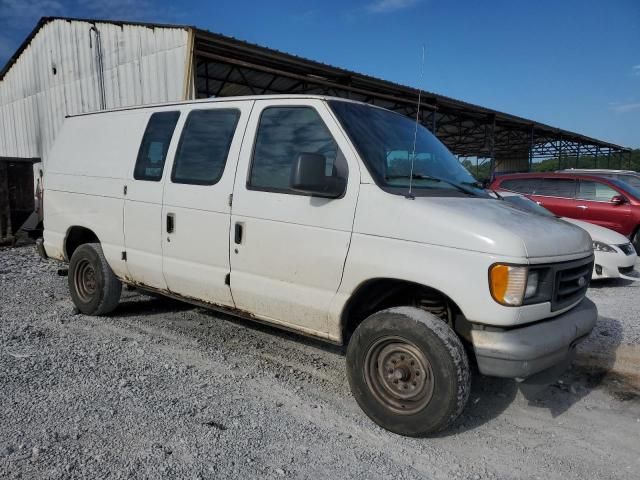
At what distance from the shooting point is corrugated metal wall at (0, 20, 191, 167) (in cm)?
1049

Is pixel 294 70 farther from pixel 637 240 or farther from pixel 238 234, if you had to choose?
pixel 238 234

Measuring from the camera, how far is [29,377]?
3574 millimetres

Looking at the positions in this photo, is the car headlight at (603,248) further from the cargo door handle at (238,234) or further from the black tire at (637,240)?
the cargo door handle at (238,234)

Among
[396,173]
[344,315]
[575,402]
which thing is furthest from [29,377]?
[575,402]

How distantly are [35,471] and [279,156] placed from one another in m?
2.40

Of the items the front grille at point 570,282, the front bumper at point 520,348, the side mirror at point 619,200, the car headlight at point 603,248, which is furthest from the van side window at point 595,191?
the front bumper at point 520,348

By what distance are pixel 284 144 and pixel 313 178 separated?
666 mm

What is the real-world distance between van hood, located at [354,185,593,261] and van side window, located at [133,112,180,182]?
83.1 inches

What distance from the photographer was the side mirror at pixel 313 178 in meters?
3.03

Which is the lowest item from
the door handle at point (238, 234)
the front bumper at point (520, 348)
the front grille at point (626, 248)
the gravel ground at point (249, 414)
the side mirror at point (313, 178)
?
the gravel ground at point (249, 414)

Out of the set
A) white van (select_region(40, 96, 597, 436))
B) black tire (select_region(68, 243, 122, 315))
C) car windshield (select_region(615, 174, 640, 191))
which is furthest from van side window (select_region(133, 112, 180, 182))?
car windshield (select_region(615, 174, 640, 191))

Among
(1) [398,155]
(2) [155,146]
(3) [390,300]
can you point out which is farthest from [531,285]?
(2) [155,146]

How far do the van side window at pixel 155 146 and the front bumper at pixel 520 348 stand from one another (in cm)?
304

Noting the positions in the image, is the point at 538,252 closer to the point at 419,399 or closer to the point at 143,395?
the point at 419,399
